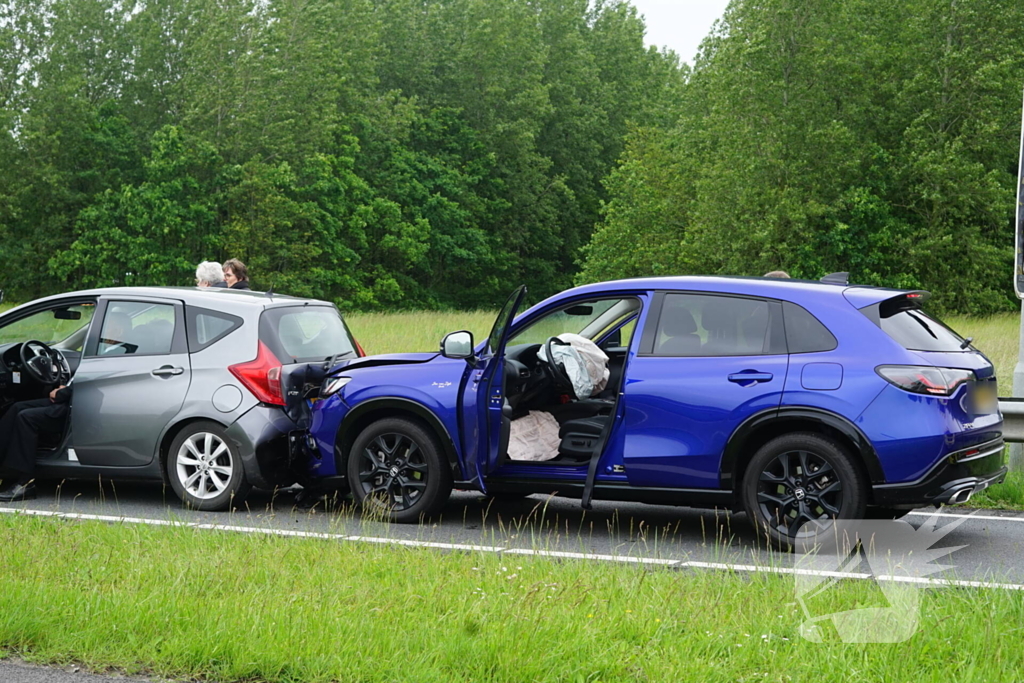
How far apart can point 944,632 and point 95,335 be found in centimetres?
668

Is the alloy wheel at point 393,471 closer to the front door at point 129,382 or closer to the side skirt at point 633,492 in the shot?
the side skirt at point 633,492

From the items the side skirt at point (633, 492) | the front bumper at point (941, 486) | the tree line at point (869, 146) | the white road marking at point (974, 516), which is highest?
the tree line at point (869, 146)

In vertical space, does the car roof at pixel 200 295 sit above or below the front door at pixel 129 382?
above

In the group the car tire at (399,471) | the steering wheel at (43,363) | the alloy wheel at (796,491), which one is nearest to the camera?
the alloy wheel at (796,491)

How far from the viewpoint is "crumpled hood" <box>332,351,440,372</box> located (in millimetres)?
8484

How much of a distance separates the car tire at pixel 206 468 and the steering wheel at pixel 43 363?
121 centimetres

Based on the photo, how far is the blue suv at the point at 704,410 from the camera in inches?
280

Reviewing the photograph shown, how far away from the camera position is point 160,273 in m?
51.7

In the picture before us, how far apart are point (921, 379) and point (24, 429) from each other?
630 centimetres

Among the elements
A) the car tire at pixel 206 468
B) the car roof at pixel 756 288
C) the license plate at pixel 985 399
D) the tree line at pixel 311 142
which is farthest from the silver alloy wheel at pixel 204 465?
the tree line at pixel 311 142

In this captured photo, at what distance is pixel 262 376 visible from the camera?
8.84 metres

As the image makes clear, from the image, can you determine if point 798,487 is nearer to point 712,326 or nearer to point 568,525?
point 712,326

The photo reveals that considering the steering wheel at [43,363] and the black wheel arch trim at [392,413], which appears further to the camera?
the steering wheel at [43,363]

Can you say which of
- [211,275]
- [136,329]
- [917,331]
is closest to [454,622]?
[917,331]
